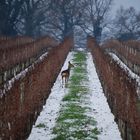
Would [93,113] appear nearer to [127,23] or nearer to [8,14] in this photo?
[8,14]

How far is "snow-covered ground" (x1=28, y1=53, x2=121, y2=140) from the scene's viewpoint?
1332 cm

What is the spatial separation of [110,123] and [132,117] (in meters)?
3.22

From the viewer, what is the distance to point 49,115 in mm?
15859

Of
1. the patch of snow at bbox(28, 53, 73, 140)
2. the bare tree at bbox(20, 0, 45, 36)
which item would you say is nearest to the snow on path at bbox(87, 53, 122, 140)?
the patch of snow at bbox(28, 53, 73, 140)

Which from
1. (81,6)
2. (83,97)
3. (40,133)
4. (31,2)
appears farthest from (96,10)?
Result: (40,133)

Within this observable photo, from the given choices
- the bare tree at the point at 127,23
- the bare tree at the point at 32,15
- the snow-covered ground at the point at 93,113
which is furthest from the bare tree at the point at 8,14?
the snow-covered ground at the point at 93,113

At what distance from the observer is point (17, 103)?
1152 centimetres

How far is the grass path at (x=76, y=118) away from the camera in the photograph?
13219 millimetres

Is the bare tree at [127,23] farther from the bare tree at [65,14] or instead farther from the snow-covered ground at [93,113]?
the snow-covered ground at [93,113]

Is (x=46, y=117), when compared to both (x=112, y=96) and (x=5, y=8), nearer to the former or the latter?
(x=112, y=96)

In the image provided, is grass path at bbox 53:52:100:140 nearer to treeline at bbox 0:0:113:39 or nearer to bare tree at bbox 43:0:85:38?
treeline at bbox 0:0:113:39

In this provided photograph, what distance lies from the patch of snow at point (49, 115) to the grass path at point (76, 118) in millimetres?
181

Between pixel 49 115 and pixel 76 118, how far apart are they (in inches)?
41.6

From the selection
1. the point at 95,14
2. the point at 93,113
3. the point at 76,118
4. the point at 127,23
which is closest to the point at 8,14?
the point at 95,14
